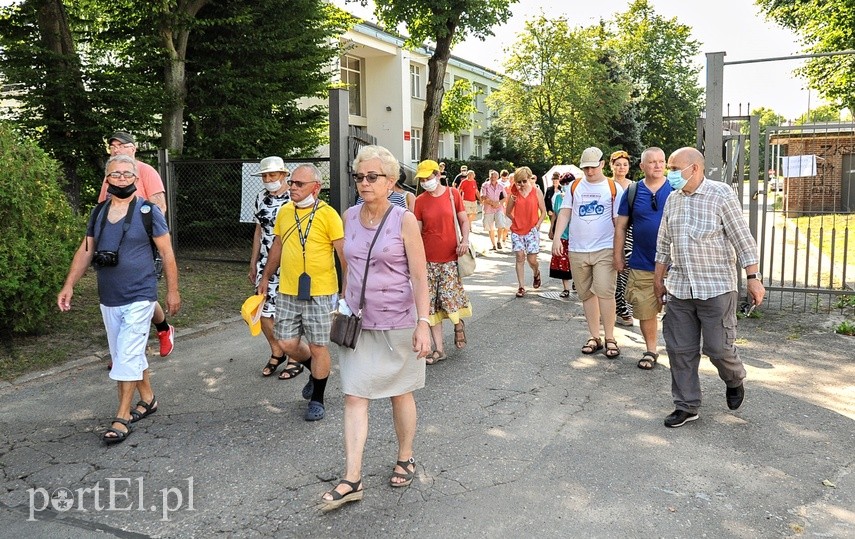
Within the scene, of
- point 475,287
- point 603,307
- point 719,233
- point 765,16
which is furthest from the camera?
point 765,16

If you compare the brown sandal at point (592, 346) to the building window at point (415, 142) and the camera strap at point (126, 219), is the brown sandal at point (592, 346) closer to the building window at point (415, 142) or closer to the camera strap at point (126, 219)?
the camera strap at point (126, 219)

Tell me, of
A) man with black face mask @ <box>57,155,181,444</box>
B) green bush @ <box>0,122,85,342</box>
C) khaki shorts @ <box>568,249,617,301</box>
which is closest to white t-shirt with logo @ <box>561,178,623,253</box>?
khaki shorts @ <box>568,249,617,301</box>

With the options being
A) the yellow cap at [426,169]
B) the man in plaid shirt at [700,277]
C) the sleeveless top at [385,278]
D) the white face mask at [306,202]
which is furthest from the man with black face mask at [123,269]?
the man in plaid shirt at [700,277]

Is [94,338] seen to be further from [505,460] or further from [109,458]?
[505,460]

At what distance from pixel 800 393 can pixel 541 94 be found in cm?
3838

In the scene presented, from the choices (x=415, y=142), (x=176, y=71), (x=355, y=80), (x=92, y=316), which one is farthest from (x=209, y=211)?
(x=415, y=142)

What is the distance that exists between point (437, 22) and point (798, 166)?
537 inches

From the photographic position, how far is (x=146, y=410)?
17.5 feet

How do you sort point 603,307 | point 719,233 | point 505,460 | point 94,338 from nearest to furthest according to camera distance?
point 505,460 → point 719,233 → point 603,307 → point 94,338

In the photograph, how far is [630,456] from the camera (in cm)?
448

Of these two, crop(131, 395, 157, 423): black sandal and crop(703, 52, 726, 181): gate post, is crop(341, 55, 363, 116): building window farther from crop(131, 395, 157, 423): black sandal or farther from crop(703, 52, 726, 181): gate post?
crop(131, 395, 157, 423): black sandal

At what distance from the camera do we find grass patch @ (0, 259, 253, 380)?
22.3 feet

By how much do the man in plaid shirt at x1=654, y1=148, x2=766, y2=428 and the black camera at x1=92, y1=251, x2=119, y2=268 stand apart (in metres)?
3.78

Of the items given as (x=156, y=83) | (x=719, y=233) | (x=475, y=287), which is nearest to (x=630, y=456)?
(x=719, y=233)
